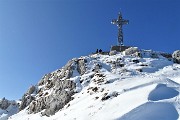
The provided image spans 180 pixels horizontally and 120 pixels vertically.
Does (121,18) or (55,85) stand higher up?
(121,18)

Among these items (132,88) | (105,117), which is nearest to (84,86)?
(132,88)

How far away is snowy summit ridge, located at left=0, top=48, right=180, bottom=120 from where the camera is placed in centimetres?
2638

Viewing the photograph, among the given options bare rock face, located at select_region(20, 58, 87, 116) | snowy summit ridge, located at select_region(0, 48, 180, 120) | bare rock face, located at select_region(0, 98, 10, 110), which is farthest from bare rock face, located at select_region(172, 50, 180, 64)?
bare rock face, located at select_region(0, 98, 10, 110)

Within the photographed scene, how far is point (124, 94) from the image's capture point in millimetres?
30469

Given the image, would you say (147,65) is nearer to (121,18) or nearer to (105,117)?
(105,117)

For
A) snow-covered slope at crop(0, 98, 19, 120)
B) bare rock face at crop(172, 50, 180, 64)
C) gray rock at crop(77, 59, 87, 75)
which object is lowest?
snow-covered slope at crop(0, 98, 19, 120)

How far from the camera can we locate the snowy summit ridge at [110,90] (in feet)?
86.5

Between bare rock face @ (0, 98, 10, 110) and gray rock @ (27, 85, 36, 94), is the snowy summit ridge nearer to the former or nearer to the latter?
gray rock @ (27, 85, 36, 94)

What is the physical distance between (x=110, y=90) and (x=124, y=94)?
9.78 ft

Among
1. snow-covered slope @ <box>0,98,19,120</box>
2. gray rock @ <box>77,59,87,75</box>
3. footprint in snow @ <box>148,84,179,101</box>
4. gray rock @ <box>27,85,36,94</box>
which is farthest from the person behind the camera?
snow-covered slope @ <box>0,98,19,120</box>

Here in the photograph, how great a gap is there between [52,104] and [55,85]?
Answer: 5.46 m

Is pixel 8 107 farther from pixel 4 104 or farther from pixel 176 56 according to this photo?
pixel 176 56

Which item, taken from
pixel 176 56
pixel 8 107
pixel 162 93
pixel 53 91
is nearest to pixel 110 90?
pixel 162 93

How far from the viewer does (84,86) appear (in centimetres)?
4003
